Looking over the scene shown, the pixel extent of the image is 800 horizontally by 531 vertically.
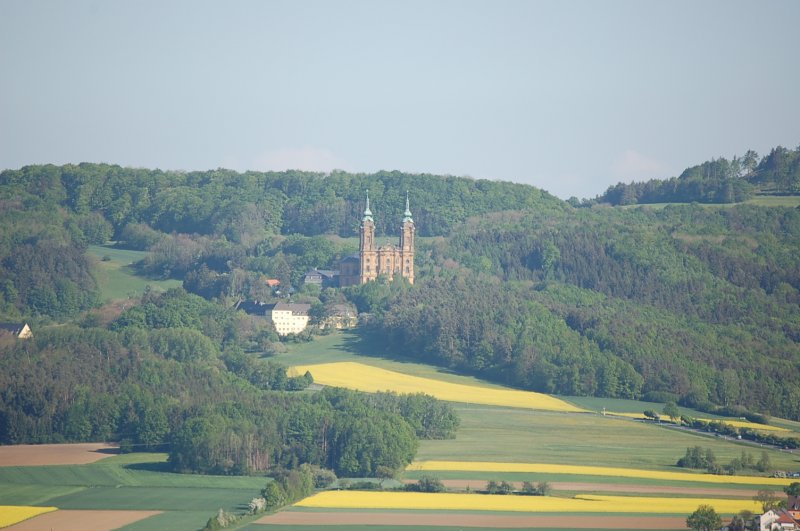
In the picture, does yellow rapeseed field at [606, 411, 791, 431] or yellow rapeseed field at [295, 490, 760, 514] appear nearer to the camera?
yellow rapeseed field at [295, 490, 760, 514]

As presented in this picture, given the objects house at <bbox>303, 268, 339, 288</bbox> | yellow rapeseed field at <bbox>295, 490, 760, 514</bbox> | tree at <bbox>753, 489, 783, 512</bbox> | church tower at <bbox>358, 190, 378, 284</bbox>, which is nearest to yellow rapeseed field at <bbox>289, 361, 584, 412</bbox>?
yellow rapeseed field at <bbox>295, 490, 760, 514</bbox>

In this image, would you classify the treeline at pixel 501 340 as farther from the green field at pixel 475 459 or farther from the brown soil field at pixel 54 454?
the brown soil field at pixel 54 454

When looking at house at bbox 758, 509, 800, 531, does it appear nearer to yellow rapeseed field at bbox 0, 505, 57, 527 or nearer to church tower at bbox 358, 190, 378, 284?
yellow rapeseed field at bbox 0, 505, 57, 527

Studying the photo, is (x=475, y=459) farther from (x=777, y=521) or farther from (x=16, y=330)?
(x=16, y=330)

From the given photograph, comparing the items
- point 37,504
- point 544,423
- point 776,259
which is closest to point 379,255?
point 776,259

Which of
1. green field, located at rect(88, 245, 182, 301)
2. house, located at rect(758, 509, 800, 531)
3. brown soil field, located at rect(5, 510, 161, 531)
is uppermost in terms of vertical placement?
green field, located at rect(88, 245, 182, 301)

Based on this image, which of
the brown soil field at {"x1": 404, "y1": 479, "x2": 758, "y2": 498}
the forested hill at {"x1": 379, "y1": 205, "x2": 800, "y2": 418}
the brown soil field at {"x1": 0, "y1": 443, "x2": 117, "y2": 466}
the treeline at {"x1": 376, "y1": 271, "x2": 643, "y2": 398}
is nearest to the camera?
the brown soil field at {"x1": 404, "y1": 479, "x2": 758, "y2": 498}

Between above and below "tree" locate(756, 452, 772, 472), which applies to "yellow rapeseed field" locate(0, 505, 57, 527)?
below
